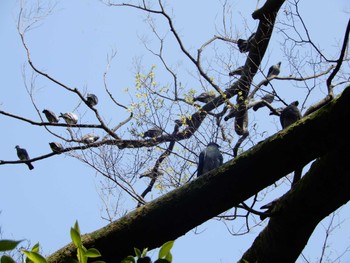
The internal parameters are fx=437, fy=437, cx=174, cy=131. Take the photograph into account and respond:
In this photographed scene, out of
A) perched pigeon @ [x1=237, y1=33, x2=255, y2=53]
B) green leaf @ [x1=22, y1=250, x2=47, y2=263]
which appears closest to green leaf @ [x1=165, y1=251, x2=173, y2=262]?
green leaf @ [x1=22, y1=250, x2=47, y2=263]

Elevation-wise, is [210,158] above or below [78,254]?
above

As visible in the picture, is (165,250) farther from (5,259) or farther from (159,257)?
(5,259)

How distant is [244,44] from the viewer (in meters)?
9.09

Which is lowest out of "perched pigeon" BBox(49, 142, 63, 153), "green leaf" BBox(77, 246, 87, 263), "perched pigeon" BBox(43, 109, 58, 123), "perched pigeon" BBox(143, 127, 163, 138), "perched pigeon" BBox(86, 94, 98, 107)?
"green leaf" BBox(77, 246, 87, 263)

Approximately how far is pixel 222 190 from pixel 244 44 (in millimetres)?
6478

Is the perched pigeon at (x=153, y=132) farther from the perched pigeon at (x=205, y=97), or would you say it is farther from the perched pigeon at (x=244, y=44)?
the perched pigeon at (x=244, y=44)

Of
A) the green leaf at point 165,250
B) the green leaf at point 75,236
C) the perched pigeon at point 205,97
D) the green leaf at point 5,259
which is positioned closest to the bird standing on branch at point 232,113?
the perched pigeon at point 205,97

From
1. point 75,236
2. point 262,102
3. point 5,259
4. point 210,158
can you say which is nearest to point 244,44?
point 262,102

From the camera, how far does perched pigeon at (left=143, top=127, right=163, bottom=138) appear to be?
791 cm

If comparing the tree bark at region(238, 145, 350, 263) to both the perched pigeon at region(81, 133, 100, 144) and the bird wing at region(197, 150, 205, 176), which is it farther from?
the perched pigeon at region(81, 133, 100, 144)

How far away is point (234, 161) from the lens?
3.16m

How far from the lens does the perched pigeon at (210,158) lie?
618 cm

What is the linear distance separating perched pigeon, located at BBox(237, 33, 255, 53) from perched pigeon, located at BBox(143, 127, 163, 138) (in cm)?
241

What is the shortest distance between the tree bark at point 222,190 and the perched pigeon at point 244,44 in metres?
5.49
